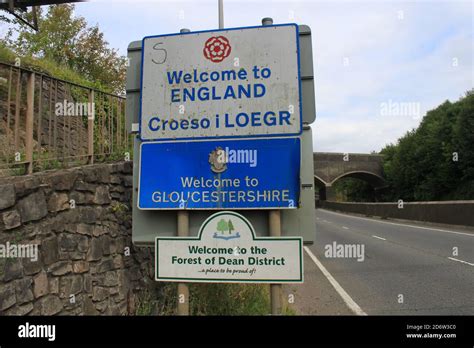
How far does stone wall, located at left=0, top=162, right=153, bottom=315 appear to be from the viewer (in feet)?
11.2

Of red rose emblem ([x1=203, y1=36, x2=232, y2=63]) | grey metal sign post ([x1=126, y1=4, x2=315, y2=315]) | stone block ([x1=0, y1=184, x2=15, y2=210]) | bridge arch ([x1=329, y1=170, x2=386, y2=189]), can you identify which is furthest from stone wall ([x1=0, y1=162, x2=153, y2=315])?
bridge arch ([x1=329, y1=170, x2=386, y2=189])

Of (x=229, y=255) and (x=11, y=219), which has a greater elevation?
(x=11, y=219)

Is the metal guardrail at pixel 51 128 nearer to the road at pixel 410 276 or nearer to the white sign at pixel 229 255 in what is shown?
the white sign at pixel 229 255

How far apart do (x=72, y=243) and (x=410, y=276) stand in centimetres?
637

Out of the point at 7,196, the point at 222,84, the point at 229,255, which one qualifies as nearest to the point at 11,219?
the point at 7,196

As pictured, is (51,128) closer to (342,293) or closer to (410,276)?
(342,293)

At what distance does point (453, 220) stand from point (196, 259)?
57.9 feet

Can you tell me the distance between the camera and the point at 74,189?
4.21 m

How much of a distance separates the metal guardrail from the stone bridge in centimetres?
5325

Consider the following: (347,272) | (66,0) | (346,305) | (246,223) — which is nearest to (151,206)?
(246,223)

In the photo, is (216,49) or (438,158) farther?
(438,158)

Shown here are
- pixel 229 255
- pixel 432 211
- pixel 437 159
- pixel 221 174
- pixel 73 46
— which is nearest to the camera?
pixel 229 255

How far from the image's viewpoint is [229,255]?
3.23m
